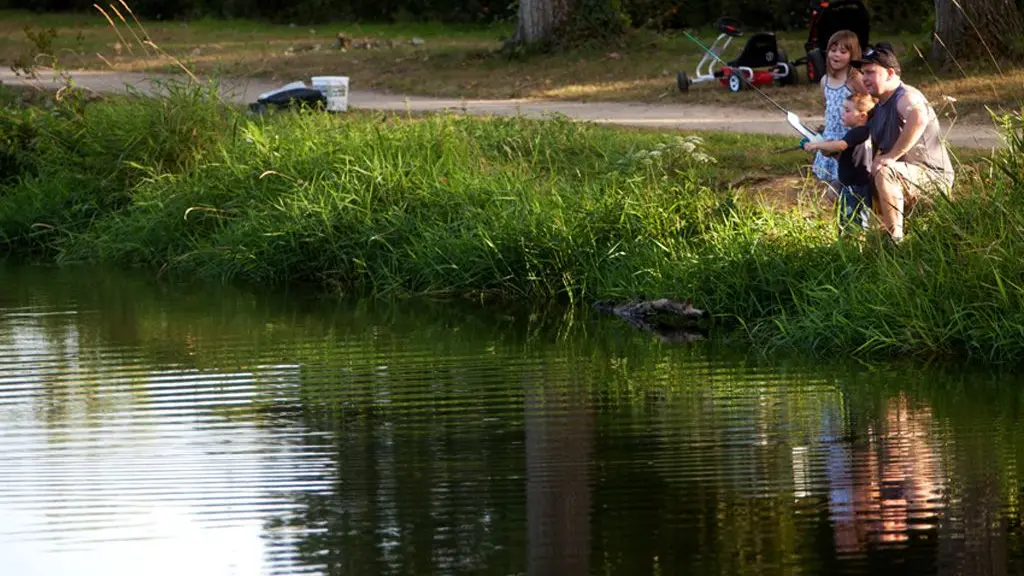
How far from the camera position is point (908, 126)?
35.8 ft

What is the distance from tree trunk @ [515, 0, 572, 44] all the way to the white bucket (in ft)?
18.9

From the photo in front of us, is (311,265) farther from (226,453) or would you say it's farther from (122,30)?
(122,30)

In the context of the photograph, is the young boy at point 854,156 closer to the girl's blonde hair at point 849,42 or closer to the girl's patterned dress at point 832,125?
the girl's patterned dress at point 832,125

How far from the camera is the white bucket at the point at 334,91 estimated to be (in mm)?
17906

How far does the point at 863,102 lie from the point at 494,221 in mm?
2504

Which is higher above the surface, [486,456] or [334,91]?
[334,91]

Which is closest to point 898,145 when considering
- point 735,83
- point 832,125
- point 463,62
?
point 832,125

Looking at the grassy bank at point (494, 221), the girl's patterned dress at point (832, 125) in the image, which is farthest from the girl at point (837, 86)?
the grassy bank at point (494, 221)

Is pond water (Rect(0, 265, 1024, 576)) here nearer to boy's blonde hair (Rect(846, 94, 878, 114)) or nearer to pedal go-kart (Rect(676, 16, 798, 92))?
boy's blonde hair (Rect(846, 94, 878, 114))

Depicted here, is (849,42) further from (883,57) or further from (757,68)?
(757,68)

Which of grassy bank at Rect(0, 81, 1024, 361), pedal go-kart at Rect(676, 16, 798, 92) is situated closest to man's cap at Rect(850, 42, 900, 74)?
grassy bank at Rect(0, 81, 1024, 361)

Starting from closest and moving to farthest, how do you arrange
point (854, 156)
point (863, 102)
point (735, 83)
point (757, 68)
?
1. point (854, 156)
2. point (863, 102)
3. point (735, 83)
4. point (757, 68)

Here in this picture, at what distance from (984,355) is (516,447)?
111 inches

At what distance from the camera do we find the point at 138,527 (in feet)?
22.1
